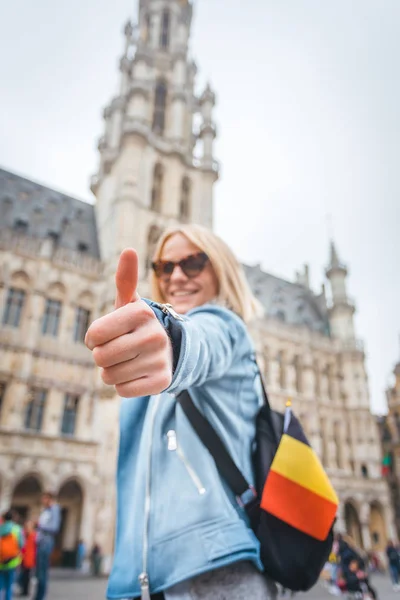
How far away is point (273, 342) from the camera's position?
2438 cm

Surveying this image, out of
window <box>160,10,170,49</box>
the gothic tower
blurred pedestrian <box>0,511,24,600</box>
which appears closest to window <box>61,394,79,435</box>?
the gothic tower

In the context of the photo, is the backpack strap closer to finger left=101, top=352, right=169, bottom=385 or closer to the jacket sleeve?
the jacket sleeve

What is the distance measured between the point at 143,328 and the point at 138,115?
22984 mm

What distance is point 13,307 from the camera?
53.4 feet

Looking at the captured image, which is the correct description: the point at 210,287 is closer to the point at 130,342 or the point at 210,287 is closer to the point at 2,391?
the point at 130,342

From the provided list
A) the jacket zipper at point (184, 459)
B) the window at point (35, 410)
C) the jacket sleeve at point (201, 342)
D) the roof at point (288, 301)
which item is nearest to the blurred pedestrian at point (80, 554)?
the window at point (35, 410)

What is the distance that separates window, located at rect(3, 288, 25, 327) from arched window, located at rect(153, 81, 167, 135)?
41.9 feet

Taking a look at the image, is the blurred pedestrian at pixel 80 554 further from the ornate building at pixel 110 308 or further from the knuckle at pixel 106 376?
the knuckle at pixel 106 376

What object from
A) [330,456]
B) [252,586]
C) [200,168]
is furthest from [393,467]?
[252,586]

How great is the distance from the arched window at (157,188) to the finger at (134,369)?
20.4m

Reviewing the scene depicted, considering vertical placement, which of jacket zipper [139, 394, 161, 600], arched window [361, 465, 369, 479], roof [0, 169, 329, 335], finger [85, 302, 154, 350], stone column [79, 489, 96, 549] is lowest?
stone column [79, 489, 96, 549]

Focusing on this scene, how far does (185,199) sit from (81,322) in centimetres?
899

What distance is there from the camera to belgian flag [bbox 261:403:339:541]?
1565mm

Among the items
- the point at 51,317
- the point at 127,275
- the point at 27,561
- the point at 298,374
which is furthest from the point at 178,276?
the point at 298,374
